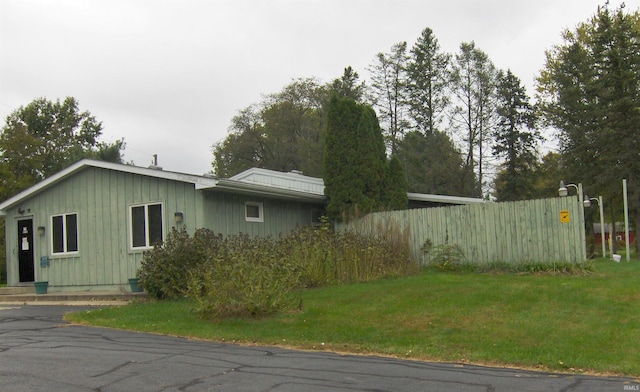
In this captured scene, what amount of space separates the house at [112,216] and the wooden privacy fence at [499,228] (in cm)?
324

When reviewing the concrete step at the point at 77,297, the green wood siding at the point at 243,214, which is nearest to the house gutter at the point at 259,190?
the green wood siding at the point at 243,214

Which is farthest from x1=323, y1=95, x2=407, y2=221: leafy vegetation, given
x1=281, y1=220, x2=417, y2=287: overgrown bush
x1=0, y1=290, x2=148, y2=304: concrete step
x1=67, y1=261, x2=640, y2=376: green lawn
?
x1=0, y1=290, x2=148, y2=304: concrete step

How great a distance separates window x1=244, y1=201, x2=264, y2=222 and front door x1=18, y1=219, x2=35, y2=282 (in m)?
6.37

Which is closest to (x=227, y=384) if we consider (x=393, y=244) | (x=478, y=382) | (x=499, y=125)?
(x=478, y=382)

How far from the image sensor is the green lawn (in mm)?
7828

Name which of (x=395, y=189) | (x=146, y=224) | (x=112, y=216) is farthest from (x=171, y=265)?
(x=395, y=189)

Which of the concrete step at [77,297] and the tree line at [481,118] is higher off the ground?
the tree line at [481,118]

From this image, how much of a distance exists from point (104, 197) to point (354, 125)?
25.3ft

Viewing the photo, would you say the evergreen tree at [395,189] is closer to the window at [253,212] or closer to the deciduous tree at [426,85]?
the window at [253,212]

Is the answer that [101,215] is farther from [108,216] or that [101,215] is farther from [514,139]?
[514,139]

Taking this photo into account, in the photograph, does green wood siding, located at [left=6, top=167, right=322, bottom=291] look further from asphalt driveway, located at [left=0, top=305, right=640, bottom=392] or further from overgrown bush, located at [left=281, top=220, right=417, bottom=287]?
asphalt driveway, located at [left=0, top=305, right=640, bottom=392]

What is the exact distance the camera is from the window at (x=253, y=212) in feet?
55.1

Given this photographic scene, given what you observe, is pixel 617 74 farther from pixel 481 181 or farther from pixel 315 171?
pixel 315 171

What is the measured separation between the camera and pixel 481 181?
138 feet
